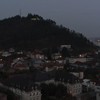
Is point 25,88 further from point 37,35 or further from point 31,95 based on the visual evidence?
point 37,35

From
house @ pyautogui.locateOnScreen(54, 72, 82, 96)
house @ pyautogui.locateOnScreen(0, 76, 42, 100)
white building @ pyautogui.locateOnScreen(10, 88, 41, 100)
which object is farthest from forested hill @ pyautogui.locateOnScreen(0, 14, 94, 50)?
white building @ pyautogui.locateOnScreen(10, 88, 41, 100)

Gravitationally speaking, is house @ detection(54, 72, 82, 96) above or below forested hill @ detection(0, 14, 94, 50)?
below

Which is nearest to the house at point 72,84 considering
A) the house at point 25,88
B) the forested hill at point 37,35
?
the house at point 25,88

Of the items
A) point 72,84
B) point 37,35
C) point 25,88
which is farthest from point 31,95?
point 37,35

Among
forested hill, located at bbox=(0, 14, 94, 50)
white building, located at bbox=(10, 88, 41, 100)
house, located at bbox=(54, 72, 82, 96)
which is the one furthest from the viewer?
forested hill, located at bbox=(0, 14, 94, 50)

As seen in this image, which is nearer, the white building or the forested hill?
the white building

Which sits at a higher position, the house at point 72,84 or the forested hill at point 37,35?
the forested hill at point 37,35

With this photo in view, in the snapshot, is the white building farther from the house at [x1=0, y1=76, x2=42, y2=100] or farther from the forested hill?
the forested hill

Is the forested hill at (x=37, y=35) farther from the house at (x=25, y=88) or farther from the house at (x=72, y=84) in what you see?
the house at (x=25, y=88)

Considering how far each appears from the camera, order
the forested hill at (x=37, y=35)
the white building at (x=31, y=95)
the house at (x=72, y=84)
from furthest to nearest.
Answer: the forested hill at (x=37, y=35)
the house at (x=72, y=84)
the white building at (x=31, y=95)
